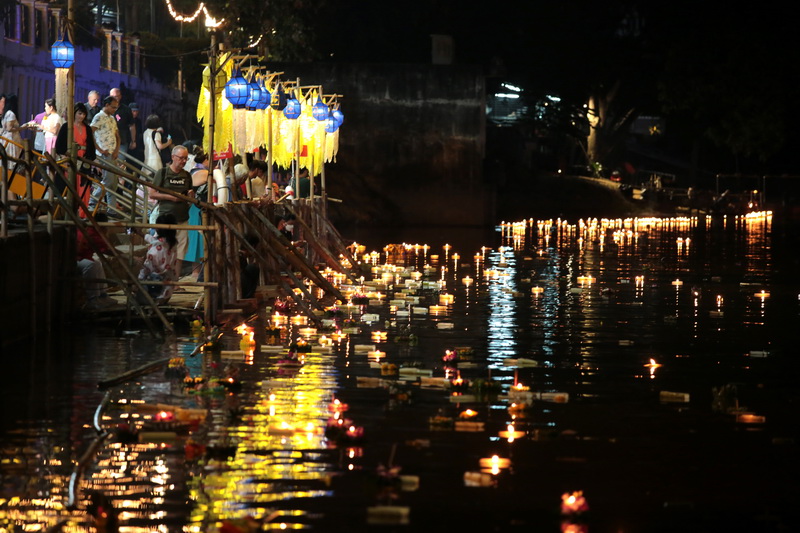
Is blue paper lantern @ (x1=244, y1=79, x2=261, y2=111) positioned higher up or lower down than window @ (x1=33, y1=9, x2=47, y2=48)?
lower down

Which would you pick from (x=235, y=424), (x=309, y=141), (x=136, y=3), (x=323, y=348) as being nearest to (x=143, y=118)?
(x=136, y=3)

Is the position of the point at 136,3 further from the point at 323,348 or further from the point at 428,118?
the point at 323,348

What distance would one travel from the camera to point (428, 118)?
125 feet

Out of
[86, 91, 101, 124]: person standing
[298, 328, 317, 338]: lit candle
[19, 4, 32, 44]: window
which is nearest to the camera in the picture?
[298, 328, 317, 338]: lit candle

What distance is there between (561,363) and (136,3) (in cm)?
2542

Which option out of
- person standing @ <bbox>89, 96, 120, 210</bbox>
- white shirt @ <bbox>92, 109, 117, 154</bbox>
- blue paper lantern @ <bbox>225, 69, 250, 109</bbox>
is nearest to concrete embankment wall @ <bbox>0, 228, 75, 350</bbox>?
blue paper lantern @ <bbox>225, 69, 250, 109</bbox>

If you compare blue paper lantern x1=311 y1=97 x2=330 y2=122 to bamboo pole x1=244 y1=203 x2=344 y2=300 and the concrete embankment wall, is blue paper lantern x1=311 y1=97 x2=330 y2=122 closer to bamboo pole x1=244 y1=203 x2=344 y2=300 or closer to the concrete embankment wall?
bamboo pole x1=244 y1=203 x2=344 y2=300

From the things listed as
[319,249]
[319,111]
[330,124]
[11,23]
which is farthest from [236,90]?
[11,23]

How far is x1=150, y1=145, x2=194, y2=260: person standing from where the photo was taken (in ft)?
51.8

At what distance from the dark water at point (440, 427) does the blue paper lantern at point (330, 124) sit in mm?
7662

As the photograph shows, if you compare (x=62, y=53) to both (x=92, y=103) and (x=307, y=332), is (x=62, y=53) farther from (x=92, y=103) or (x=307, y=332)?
(x=307, y=332)

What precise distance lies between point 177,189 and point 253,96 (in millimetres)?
1794

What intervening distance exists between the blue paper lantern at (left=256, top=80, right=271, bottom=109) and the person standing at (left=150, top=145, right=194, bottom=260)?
1.68 m

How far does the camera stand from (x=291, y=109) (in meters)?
21.7
